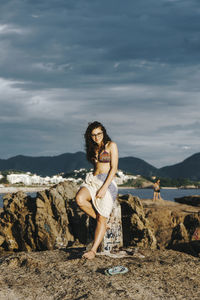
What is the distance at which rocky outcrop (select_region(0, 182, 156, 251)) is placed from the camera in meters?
13.7

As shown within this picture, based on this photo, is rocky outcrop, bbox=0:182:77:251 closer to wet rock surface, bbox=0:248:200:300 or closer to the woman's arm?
wet rock surface, bbox=0:248:200:300

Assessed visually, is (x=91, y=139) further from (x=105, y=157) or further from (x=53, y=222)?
(x=53, y=222)

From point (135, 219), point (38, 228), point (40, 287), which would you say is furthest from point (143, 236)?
point (40, 287)

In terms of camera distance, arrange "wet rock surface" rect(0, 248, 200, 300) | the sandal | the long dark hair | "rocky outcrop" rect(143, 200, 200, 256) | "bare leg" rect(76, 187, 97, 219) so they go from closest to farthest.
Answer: "wet rock surface" rect(0, 248, 200, 300) < the sandal < "bare leg" rect(76, 187, 97, 219) < the long dark hair < "rocky outcrop" rect(143, 200, 200, 256)

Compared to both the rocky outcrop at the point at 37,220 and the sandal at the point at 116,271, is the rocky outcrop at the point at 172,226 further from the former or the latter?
the sandal at the point at 116,271

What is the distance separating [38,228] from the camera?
15.0 m

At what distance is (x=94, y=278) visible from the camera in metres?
6.11

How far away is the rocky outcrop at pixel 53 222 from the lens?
1374 cm

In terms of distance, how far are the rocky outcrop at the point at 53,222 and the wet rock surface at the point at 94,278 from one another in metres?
6.04

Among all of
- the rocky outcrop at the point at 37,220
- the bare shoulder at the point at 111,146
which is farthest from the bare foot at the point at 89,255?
the rocky outcrop at the point at 37,220

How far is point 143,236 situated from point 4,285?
7.94 metres

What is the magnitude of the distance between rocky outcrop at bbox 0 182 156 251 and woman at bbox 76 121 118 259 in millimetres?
6108

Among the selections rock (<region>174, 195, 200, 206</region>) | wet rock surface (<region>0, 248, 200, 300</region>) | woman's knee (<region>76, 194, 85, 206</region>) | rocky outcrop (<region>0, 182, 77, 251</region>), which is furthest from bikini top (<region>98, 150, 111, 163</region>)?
rock (<region>174, 195, 200, 206</region>)

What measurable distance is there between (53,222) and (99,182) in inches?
324
